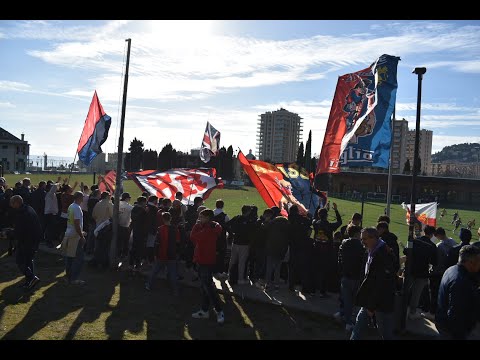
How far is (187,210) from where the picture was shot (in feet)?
39.0

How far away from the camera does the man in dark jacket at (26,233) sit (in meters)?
8.90

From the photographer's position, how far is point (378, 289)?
6129 mm

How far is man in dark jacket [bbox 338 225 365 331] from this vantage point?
25.6 ft

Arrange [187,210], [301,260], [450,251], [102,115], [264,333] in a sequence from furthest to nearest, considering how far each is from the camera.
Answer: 1. [102,115]
2. [187,210]
3. [301,260]
4. [450,251]
5. [264,333]

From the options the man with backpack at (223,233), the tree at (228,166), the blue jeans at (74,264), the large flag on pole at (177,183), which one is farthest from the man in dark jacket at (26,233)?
the tree at (228,166)

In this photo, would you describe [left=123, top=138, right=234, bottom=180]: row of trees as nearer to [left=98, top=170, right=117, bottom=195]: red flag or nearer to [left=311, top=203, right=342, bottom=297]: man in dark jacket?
[left=98, top=170, right=117, bottom=195]: red flag

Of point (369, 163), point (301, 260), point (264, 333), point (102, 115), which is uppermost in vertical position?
point (102, 115)

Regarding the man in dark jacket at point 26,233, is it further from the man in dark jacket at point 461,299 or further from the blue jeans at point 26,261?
the man in dark jacket at point 461,299

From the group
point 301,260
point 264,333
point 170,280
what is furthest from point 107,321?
point 301,260

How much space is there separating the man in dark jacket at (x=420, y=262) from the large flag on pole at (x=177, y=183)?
729 centimetres

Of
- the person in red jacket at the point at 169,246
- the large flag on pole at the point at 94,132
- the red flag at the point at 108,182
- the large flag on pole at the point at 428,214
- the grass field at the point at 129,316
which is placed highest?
the large flag on pole at the point at 94,132
